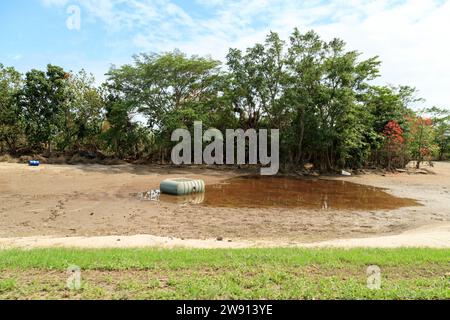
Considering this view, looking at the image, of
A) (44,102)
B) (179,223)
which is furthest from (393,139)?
(44,102)

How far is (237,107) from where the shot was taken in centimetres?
2770

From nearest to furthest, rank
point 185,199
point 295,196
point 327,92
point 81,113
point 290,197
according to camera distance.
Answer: point 185,199 < point 290,197 < point 295,196 < point 327,92 < point 81,113

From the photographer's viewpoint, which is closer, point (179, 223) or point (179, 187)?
point (179, 223)

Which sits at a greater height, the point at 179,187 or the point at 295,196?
the point at 179,187

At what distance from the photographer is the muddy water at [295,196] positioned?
13.5 meters

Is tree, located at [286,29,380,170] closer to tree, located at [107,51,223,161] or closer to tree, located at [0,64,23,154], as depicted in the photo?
tree, located at [107,51,223,161]

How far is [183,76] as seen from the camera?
2698cm

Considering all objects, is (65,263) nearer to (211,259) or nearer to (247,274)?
(211,259)

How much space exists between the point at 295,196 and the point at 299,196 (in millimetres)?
205

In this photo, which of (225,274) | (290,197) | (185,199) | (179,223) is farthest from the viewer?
(290,197)

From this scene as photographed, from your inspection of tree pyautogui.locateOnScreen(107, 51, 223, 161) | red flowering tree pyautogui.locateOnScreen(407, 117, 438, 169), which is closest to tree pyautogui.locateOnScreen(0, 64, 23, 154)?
tree pyautogui.locateOnScreen(107, 51, 223, 161)

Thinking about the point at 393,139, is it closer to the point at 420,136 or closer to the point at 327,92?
the point at 420,136

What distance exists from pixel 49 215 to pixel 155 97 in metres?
17.9
